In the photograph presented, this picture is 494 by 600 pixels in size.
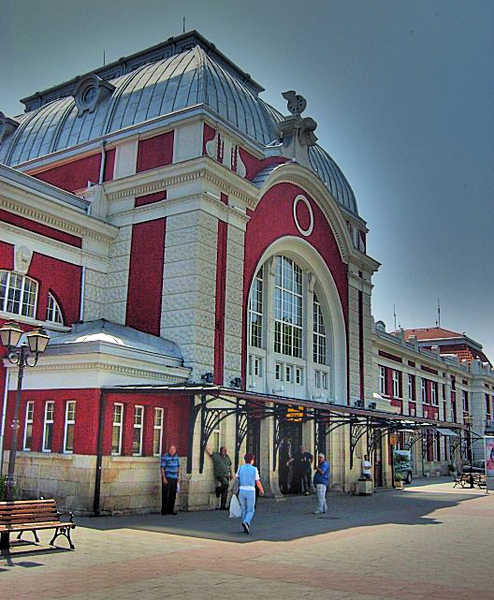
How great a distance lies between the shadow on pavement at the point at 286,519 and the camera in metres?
14.5

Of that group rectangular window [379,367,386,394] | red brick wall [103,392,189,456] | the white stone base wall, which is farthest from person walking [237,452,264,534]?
rectangular window [379,367,386,394]

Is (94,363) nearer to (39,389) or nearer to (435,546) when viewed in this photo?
(39,389)

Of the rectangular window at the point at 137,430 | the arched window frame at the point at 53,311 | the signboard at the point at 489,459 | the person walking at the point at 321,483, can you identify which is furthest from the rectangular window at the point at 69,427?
the signboard at the point at 489,459

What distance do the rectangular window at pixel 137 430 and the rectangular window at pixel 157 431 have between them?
0.50 metres

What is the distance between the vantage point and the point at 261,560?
11.1 meters

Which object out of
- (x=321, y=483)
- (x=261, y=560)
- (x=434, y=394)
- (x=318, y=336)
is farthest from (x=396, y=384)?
(x=261, y=560)

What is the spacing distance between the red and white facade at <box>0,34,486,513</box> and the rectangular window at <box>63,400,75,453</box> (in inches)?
2.0

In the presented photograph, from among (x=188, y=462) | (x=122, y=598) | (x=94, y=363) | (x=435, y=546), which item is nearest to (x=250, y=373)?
(x=188, y=462)

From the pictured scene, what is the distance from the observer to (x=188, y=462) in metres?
18.8

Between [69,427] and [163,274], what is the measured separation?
6368 millimetres

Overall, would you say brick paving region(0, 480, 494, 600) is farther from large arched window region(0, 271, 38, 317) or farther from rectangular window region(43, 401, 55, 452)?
large arched window region(0, 271, 38, 317)

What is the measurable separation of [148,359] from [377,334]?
2437cm

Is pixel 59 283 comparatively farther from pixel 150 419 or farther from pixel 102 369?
pixel 150 419

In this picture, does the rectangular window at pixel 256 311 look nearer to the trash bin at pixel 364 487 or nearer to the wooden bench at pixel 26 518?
the trash bin at pixel 364 487
